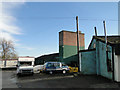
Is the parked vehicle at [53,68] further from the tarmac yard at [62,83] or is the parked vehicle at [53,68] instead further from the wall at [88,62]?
the tarmac yard at [62,83]

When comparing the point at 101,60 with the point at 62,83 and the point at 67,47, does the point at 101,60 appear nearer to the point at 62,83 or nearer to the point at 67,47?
the point at 62,83

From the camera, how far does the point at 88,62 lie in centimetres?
1522

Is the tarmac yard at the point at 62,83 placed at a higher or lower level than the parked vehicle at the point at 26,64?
lower

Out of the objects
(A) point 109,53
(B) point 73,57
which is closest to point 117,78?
(A) point 109,53

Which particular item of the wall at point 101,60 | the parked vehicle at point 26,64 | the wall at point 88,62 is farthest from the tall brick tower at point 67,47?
the wall at point 101,60

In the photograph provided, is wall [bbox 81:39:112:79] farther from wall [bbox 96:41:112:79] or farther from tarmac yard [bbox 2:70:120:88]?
tarmac yard [bbox 2:70:120:88]

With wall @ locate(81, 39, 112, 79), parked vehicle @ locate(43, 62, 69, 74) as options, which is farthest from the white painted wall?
parked vehicle @ locate(43, 62, 69, 74)

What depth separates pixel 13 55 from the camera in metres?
49.8

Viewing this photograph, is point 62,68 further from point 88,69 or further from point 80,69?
point 88,69

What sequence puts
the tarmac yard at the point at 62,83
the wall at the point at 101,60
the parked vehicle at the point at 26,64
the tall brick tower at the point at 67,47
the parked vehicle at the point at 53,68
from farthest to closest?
the tall brick tower at the point at 67,47
the parked vehicle at the point at 53,68
the parked vehicle at the point at 26,64
the wall at the point at 101,60
the tarmac yard at the point at 62,83

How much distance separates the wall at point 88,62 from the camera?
15.0 metres

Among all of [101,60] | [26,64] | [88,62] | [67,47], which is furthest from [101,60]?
[67,47]

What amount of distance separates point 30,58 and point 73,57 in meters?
12.8

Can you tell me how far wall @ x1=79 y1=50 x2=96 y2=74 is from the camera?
49.3ft
